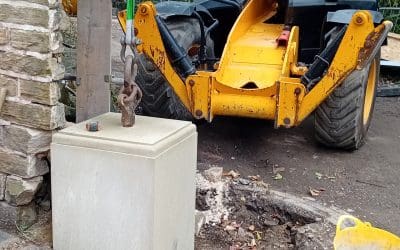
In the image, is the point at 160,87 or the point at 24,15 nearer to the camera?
the point at 24,15

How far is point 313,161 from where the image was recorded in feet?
17.3

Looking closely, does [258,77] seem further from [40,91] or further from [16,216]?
[16,216]

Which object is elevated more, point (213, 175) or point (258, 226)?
point (213, 175)

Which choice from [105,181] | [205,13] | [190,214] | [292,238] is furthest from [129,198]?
[205,13]

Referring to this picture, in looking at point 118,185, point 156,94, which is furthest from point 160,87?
point 118,185

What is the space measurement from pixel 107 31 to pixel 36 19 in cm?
45

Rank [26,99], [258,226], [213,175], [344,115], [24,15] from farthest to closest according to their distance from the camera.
Result: [344,115], [213,175], [258,226], [26,99], [24,15]

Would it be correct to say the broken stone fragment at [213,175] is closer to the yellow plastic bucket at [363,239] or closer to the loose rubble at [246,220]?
the loose rubble at [246,220]

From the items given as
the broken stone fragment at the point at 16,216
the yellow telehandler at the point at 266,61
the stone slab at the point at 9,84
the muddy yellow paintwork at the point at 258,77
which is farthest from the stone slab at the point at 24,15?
the muddy yellow paintwork at the point at 258,77

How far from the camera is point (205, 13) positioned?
570 centimetres

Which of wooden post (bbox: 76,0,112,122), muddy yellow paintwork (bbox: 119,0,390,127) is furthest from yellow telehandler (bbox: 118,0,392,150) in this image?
wooden post (bbox: 76,0,112,122)

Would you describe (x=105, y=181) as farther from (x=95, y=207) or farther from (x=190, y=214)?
(x=190, y=214)

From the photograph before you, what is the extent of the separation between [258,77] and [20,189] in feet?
6.87

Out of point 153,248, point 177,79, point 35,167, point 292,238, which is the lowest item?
point 292,238
